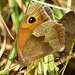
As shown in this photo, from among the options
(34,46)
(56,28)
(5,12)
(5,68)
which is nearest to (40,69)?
(34,46)

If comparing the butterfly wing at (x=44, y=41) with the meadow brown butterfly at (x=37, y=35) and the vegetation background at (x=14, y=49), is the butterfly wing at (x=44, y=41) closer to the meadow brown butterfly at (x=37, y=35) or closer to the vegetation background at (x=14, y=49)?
the meadow brown butterfly at (x=37, y=35)

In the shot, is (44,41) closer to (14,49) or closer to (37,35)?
(37,35)

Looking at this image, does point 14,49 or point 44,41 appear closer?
point 44,41

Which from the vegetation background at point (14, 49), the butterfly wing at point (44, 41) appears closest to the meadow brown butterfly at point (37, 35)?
the butterfly wing at point (44, 41)

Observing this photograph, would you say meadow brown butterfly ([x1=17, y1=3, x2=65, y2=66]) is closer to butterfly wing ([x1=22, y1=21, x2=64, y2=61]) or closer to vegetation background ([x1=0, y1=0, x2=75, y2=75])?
butterfly wing ([x1=22, y1=21, x2=64, y2=61])

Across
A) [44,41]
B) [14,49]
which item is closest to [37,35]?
[44,41]

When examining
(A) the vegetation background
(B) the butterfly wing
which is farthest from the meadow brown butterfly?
(A) the vegetation background

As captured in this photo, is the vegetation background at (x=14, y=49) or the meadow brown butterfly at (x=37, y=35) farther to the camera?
the vegetation background at (x=14, y=49)
